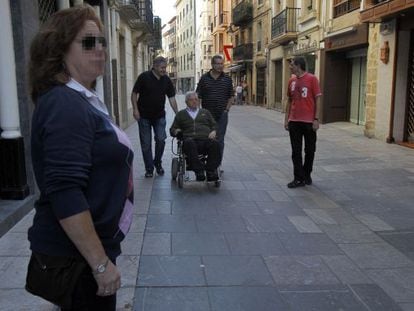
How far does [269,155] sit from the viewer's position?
10.6 m

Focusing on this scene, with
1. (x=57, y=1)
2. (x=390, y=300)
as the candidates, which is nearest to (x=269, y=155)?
(x=57, y=1)

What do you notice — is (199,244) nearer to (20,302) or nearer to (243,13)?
(20,302)

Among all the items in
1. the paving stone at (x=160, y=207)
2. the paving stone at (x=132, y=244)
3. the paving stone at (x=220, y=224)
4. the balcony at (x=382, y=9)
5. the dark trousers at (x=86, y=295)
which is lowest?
the paving stone at (x=220, y=224)

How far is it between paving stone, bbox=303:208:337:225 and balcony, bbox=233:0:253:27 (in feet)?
94.4

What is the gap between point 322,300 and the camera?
Answer: 360 cm

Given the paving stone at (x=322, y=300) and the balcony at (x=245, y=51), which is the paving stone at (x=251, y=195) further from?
the balcony at (x=245, y=51)

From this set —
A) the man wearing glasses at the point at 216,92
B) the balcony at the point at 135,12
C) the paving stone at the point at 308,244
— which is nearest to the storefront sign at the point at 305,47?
the balcony at the point at 135,12

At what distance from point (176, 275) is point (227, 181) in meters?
3.85

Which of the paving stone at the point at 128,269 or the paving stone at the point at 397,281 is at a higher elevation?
the paving stone at the point at 128,269

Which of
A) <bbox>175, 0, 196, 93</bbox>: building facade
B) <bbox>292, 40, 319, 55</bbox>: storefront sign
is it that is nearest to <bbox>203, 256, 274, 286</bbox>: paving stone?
<bbox>292, 40, 319, 55</bbox>: storefront sign

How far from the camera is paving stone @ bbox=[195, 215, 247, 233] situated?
17.3ft

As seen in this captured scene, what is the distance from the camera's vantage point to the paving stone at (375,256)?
4.32 m

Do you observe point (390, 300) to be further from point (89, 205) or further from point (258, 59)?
point (258, 59)

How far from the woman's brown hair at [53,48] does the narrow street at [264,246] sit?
206cm
